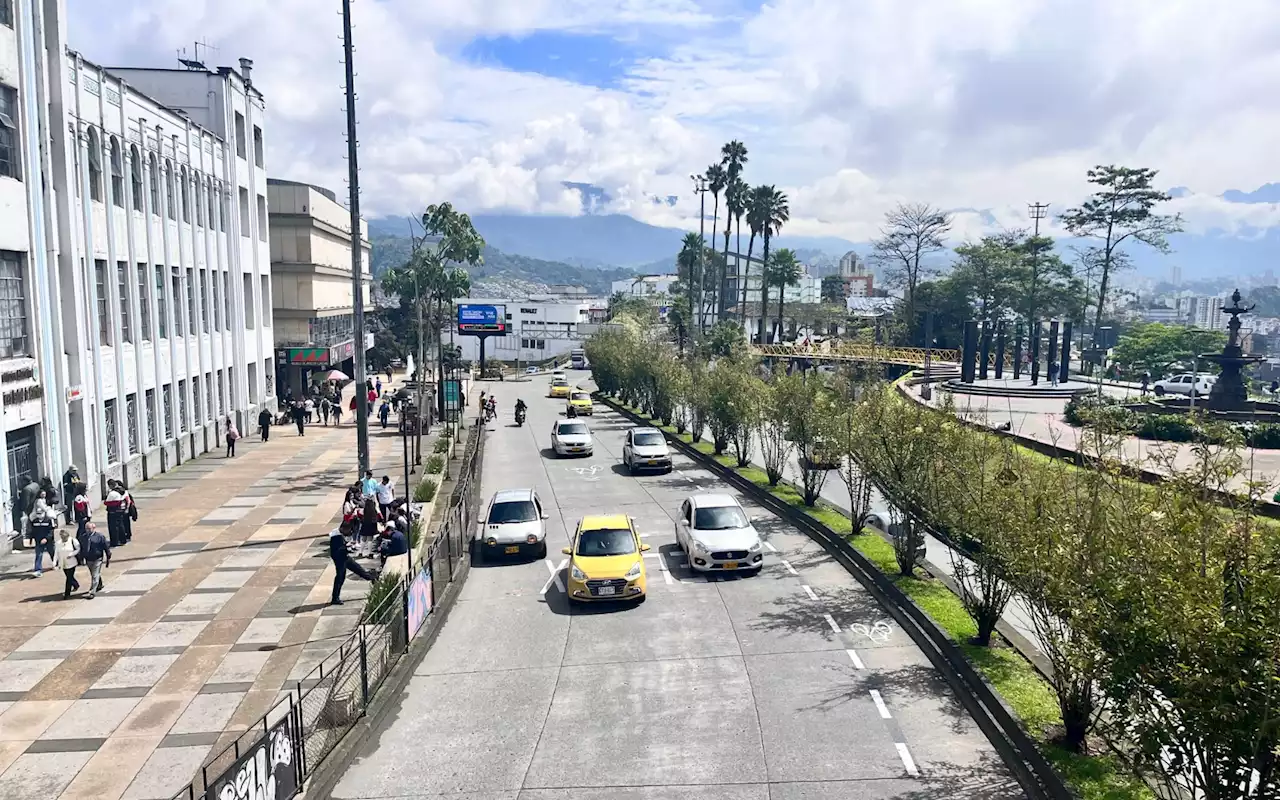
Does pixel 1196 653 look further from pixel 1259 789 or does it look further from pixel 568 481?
pixel 568 481

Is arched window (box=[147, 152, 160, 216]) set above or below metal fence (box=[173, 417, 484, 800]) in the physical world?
above

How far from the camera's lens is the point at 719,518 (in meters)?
21.9

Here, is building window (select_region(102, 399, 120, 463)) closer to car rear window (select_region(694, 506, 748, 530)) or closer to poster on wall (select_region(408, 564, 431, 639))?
poster on wall (select_region(408, 564, 431, 639))

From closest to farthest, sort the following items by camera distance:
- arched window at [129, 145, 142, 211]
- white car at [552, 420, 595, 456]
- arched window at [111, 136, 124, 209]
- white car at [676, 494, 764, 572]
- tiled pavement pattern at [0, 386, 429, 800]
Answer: tiled pavement pattern at [0, 386, 429, 800]
white car at [676, 494, 764, 572]
arched window at [111, 136, 124, 209]
arched window at [129, 145, 142, 211]
white car at [552, 420, 595, 456]

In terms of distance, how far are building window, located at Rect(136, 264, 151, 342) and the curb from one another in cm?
2373

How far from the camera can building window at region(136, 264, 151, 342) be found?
3256 cm

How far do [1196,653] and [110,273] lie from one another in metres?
31.3

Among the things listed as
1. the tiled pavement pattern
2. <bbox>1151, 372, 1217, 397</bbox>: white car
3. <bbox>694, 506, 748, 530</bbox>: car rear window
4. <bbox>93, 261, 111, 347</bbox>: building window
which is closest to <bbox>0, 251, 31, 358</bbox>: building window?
the tiled pavement pattern

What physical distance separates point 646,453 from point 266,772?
86.8ft

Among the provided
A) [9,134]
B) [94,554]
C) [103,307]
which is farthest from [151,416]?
[94,554]

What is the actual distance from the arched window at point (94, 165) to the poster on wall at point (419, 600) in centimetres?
1971

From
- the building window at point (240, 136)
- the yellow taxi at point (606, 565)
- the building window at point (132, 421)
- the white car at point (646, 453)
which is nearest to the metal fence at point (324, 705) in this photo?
the yellow taxi at point (606, 565)

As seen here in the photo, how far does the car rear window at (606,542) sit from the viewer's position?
63.6 ft

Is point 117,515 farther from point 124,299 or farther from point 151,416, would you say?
point 151,416
